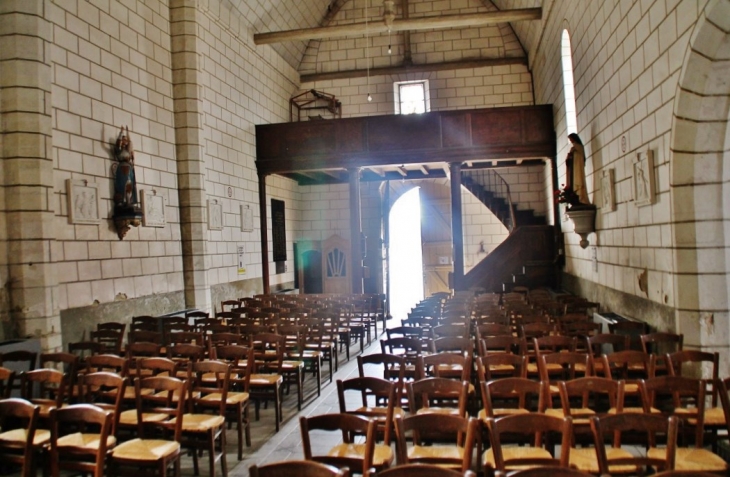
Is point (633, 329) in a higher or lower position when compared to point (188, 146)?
lower

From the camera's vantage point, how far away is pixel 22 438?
4.06m

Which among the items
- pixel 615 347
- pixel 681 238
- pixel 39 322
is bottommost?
pixel 615 347

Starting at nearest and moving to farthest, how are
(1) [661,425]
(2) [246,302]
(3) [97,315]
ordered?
(1) [661,425]
(3) [97,315]
(2) [246,302]

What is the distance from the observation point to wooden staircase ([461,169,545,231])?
52.0 ft

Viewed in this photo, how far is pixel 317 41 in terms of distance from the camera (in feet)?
55.5

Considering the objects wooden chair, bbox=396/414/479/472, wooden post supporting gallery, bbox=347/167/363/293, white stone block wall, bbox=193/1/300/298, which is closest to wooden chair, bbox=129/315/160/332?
white stone block wall, bbox=193/1/300/298

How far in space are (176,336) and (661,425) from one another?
5118 millimetres

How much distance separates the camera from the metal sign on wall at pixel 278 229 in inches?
594

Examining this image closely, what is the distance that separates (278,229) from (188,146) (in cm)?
501

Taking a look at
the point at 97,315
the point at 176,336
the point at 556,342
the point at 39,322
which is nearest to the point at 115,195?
the point at 97,315

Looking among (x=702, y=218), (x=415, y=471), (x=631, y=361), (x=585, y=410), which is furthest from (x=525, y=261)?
(x=415, y=471)

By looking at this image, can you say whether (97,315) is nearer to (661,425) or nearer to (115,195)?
(115,195)

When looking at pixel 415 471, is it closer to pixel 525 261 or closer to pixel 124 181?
pixel 124 181

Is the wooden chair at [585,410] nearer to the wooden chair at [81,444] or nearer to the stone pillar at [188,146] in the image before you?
the wooden chair at [81,444]
